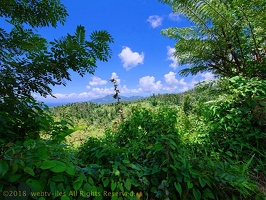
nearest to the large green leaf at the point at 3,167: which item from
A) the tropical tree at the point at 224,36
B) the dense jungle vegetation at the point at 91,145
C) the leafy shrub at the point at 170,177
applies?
the dense jungle vegetation at the point at 91,145

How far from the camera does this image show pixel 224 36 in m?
3.88

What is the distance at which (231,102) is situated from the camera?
2.61 meters

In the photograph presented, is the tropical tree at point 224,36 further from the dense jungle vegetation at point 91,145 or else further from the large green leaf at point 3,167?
the large green leaf at point 3,167

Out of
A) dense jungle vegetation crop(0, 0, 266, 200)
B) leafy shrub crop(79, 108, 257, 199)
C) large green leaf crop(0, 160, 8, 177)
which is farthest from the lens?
leafy shrub crop(79, 108, 257, 199)

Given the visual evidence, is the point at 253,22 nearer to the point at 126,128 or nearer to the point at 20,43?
the point at 126,128

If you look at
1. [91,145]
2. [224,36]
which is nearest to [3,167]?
[91,145]

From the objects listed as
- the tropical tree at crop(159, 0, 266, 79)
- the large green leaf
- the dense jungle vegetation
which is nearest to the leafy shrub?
the dense jungle vegetation

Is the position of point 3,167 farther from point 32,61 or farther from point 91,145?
point 91,145

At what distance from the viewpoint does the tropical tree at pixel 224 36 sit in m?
3.39

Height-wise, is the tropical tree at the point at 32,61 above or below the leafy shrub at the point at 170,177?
above

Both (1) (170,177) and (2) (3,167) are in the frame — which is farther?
(1) (170,177)

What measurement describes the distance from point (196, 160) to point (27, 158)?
1082 millimetres

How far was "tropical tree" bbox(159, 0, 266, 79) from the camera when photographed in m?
3.39

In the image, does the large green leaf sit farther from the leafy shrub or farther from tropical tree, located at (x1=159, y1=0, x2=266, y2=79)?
tropical tree, located at (x1=159, y1=0, x2=266, y2=79)
